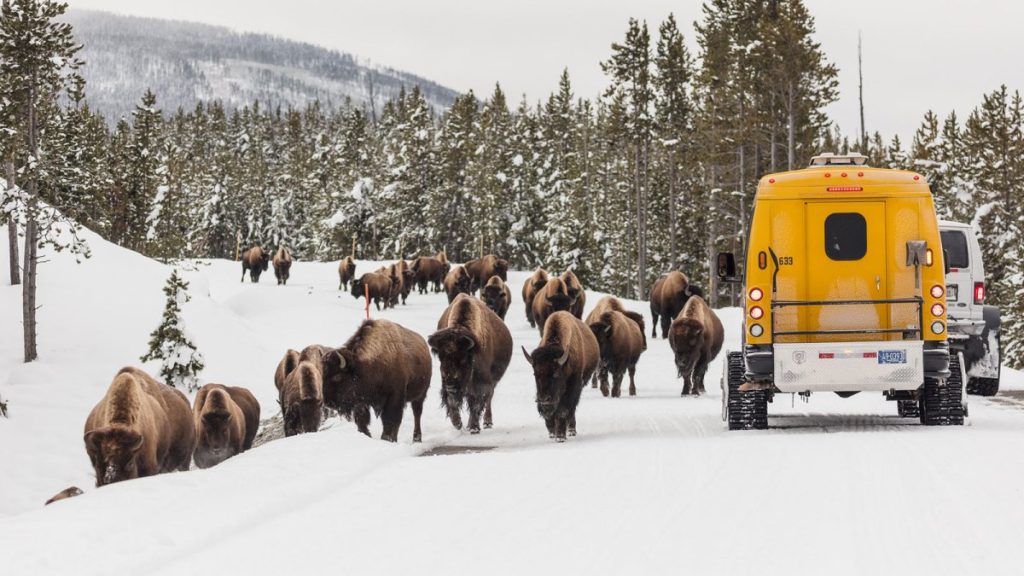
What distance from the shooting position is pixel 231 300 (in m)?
43.9

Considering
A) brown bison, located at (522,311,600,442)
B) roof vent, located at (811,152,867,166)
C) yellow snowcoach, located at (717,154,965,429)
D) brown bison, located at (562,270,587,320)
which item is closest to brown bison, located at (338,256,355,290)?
brown bison, located at (562,270,587,320)

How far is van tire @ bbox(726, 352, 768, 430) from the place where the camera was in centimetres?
1183

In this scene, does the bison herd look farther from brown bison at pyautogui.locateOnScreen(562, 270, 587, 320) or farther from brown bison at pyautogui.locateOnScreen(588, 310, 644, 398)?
brown bison at pyautogui.locateOnScreen(562, 270, 587, 320)

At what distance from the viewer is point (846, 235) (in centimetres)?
1139

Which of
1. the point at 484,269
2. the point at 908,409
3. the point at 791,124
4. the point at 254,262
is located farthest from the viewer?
the point at 254,262

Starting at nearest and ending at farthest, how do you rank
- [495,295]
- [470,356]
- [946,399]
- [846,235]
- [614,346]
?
[846,235], [946,399], [470,356], [614,346], [495,295]

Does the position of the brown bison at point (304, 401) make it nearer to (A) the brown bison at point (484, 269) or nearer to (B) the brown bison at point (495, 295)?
(B) the brown bison at point (495, 295)

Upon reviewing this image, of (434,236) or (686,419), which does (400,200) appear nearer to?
(434,236)

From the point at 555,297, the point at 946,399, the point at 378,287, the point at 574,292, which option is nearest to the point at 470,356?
the point at 946,399

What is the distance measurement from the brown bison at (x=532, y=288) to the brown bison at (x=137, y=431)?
21007mm

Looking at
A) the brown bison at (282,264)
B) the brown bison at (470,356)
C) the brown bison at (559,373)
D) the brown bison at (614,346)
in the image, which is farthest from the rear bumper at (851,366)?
the brown bison at (282,264)

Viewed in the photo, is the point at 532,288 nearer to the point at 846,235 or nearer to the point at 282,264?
the point at 282,264

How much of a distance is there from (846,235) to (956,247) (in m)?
7.22

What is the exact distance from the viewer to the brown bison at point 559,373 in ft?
39.9
